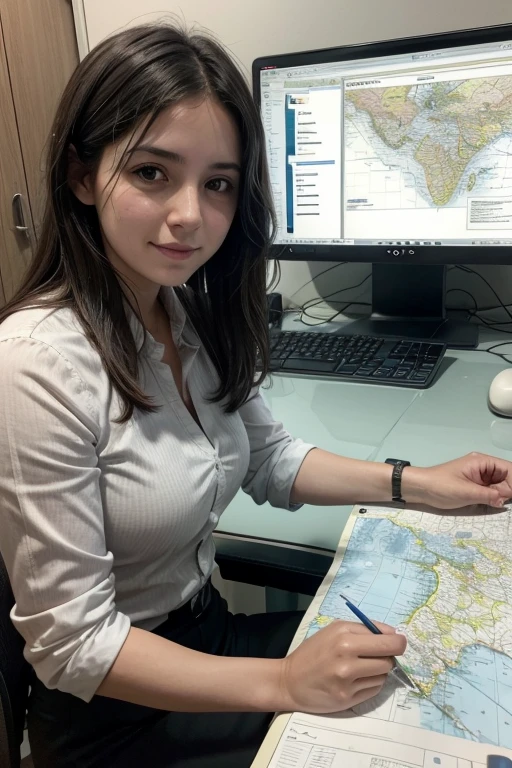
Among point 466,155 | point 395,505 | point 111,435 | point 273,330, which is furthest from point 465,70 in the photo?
point 111,435

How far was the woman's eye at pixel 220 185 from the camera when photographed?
753 millimetres

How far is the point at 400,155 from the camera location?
1245 millimetres

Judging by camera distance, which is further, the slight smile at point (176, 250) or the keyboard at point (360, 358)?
the keyboard at point (360, 358)

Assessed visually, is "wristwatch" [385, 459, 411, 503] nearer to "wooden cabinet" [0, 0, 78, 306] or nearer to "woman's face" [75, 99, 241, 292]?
"woman's face" [75, 99, 241, 292]

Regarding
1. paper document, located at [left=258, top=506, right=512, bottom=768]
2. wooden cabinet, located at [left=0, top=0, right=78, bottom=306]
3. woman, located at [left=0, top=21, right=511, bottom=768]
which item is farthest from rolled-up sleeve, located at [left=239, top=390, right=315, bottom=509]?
wooden cabinet, located at [left=0, top=0, right=78, bottom=306]

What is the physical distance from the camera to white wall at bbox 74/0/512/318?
136 cm

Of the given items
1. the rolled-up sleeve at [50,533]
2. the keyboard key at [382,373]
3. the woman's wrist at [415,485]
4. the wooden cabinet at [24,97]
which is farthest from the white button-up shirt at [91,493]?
the wooden cabinet at [24,97]

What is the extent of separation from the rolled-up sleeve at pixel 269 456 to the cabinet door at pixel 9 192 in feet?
3.99

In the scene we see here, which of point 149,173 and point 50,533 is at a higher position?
point 149,173

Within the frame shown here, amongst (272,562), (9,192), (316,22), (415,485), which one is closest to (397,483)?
(415,485)

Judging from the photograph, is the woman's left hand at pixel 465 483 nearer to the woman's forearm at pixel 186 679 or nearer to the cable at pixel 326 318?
the woman's forearm at pixel 186 679

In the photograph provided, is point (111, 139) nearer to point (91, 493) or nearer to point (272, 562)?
point (91, 493)

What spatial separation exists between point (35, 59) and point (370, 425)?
1.56 m

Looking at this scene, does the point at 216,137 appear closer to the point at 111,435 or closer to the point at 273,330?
the point at 111,435
